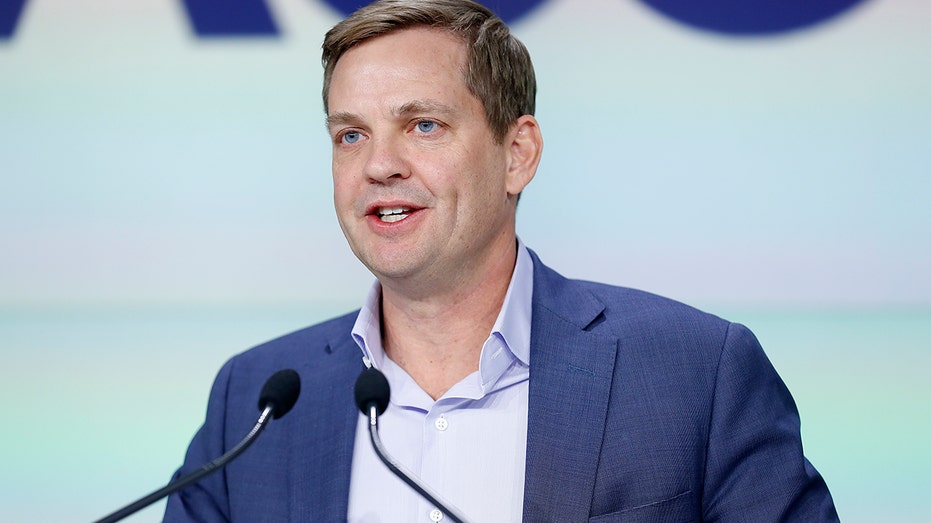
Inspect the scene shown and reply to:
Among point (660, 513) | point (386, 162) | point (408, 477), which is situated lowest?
point (660, 513)

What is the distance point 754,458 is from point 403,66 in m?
1.01

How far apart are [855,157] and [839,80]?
211 mm

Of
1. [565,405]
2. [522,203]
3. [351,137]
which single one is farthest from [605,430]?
[522,203]

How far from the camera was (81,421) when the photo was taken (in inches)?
130

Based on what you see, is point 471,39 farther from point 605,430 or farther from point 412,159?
point 605,430

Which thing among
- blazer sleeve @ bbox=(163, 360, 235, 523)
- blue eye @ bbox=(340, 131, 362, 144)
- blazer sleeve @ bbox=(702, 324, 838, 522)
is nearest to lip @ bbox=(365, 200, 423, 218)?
blue eye @ bbox=(340, 131, 362, 144)

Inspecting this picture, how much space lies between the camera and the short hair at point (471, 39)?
2.32 meters

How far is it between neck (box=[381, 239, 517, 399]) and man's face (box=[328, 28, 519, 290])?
62mm

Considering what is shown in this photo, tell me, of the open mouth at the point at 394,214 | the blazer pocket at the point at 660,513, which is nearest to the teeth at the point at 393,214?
the open mouth at the point at 394,214

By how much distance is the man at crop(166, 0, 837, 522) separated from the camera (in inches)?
83.8

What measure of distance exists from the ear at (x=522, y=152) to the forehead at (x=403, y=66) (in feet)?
0.69

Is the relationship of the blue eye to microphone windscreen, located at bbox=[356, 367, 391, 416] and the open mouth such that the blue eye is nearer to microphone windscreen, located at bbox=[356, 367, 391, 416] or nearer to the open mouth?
the open mouth

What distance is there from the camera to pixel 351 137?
7.61 ft

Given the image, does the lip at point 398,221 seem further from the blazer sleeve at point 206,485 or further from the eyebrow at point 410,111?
the blazer sleeve at point 206,485
